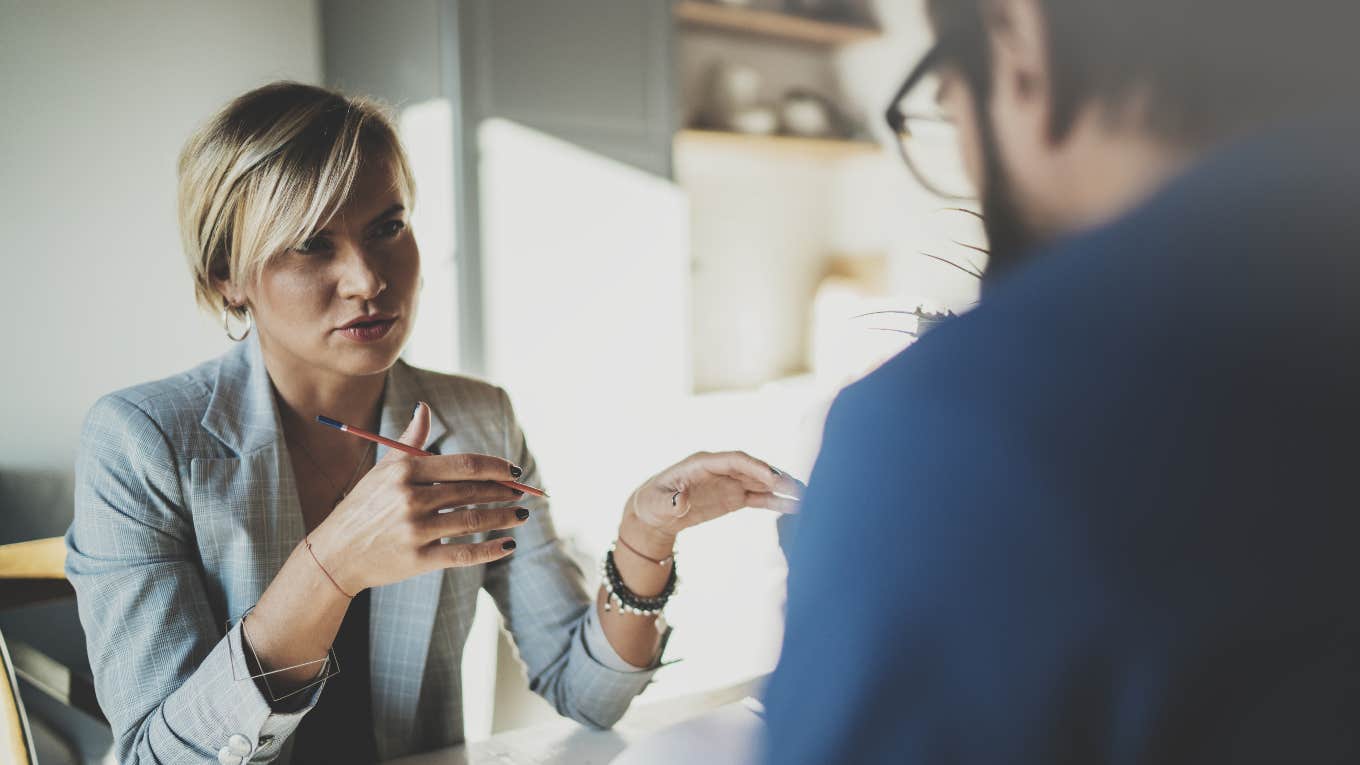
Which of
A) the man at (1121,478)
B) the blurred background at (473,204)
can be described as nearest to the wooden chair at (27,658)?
the blurred background at (473,204)

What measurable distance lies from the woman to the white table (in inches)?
3.4

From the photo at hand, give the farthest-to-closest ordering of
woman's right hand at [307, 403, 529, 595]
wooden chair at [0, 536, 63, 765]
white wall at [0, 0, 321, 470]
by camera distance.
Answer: white wall at [0, 0, 321, 470] < wooden chair at [0, 536, 63, 765] < woman's right hand at [307, 403, 529, 595]

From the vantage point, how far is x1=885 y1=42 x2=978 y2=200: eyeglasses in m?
0.32

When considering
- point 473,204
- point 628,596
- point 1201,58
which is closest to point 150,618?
point 628,596

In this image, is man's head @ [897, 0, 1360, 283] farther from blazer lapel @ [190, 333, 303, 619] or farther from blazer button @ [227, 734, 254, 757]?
blazer lapel @ [190, 333, 303, 619]

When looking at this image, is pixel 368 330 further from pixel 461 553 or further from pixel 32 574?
pixel 32 574

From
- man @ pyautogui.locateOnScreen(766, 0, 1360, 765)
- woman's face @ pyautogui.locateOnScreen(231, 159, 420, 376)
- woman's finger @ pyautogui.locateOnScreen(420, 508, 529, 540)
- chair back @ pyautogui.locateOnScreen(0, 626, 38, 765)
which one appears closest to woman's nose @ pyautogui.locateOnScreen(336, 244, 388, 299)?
woman's face @ pyautogui.locateOnScreen(231, 159, 420, 376)

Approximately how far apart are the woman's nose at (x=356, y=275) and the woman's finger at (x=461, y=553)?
37 centimetres

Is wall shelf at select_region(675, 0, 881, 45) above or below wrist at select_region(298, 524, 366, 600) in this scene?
above

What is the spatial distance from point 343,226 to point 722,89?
269 centimetres

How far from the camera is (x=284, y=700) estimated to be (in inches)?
33.6

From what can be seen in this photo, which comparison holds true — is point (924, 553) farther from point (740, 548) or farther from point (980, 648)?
point (740, 548)

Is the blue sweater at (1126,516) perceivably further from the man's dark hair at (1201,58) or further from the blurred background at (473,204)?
the blurred background at (473,204)

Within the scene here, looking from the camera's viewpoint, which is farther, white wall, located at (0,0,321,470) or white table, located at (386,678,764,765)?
white wall, located at (0,0,321,470)
